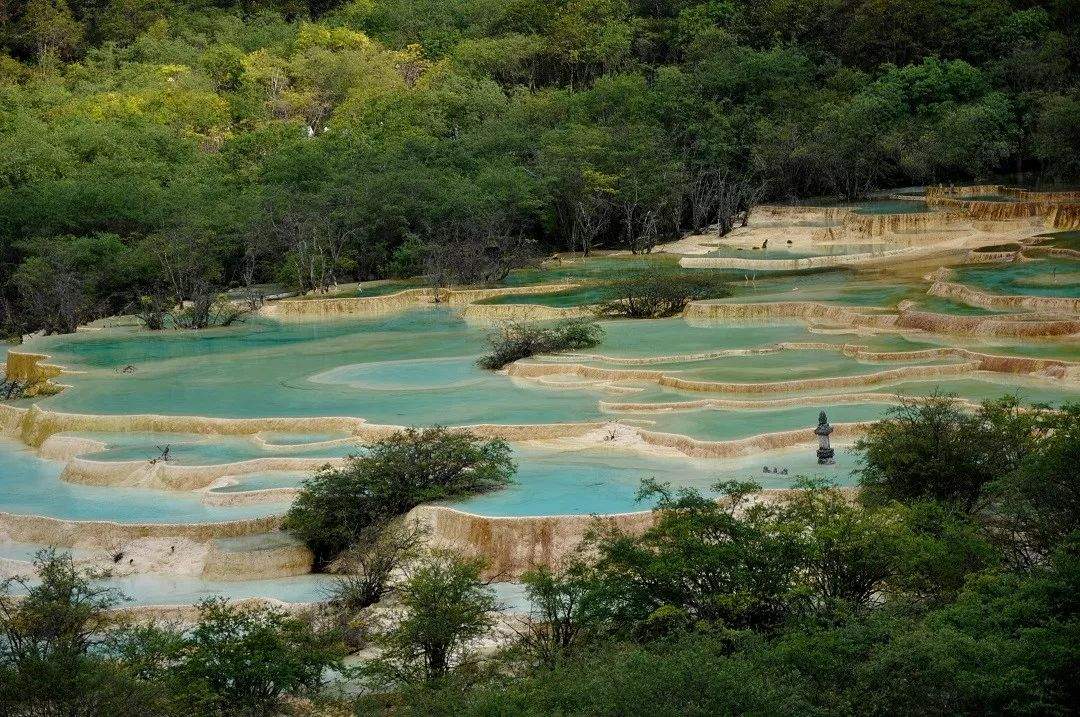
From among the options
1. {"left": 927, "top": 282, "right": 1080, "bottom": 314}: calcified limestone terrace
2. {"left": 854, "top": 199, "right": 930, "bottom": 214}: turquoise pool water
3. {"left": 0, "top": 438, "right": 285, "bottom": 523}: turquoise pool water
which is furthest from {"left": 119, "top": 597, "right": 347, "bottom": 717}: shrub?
{"left": 854, "top": 199, "right": 930, "bottom": 214}: turquoise pool water

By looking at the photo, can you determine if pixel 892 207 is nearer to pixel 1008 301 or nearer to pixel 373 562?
pixel 1008 301

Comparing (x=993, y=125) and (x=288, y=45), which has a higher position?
(x=288, y=45)

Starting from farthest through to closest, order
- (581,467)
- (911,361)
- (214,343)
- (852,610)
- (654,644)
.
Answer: (214,343)
(911,361)
(581,467)
(852,610)
(654,644)

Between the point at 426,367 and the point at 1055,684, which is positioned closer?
the point at 1055,684

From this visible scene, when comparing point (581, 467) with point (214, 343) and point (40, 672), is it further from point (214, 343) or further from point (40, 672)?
point (214, 343)

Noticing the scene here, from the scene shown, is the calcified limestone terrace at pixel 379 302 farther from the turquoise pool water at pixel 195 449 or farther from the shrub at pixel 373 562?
the shrub at pixel 373 562

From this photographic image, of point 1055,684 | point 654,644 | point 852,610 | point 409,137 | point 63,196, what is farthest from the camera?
point 409,137

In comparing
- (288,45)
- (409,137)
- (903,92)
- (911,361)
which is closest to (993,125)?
(903,92)
